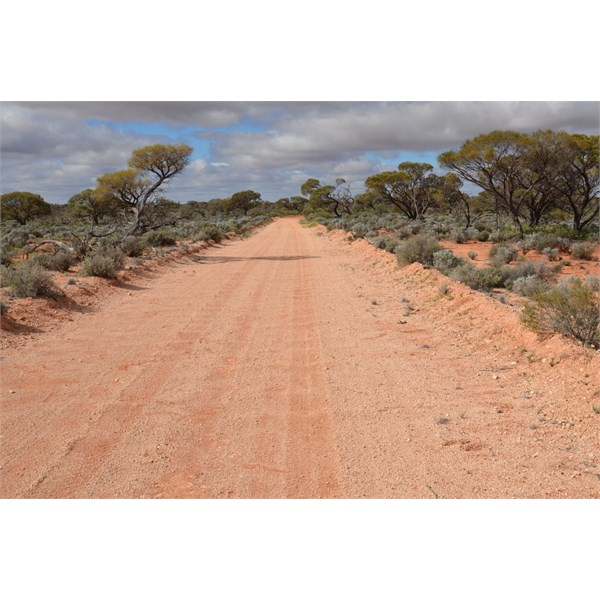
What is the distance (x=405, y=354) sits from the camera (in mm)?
7438

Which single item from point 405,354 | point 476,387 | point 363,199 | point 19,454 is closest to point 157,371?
point 19,454

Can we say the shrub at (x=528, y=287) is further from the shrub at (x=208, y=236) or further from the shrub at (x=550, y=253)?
the shrub at (x=208, y=236)

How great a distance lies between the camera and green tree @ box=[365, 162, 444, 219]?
47.3 metres

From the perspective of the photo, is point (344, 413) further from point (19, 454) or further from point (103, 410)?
point (19, 454)

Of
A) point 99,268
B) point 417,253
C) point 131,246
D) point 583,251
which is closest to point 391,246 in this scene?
point 417,253

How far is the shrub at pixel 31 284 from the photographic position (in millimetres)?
10336

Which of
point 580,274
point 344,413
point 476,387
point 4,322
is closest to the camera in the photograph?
point 344,413

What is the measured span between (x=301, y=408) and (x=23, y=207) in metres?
54.3

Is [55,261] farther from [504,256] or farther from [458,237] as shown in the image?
[458,237]

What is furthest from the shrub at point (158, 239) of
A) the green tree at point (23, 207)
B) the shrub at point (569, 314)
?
the green tree at point (23, 207)

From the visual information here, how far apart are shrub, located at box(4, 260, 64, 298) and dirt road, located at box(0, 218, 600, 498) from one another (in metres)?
1.30

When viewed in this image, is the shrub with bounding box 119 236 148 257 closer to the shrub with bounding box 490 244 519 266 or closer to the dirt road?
the dirt road

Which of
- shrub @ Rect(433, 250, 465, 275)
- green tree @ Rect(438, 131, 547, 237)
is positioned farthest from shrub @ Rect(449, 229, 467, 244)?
shrub @ Rect(433, 250, 465, 275)
